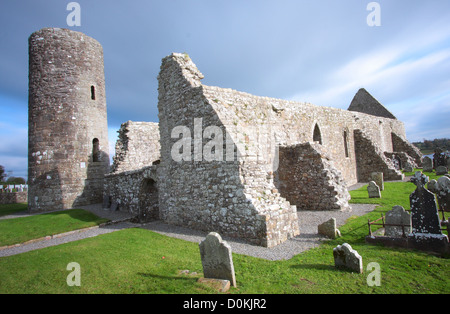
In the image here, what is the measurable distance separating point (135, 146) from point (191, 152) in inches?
367

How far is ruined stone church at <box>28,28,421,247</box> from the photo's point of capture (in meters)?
8.05

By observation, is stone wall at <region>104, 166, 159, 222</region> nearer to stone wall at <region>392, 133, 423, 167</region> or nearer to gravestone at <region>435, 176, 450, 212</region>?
gravestone at <region>435, 176, 450, 212</region>

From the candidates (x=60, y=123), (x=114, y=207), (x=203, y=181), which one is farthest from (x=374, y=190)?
(x=60, y=123)

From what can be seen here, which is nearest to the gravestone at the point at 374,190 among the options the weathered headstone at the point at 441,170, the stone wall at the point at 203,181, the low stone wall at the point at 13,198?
the stone wall at the point at 203,181

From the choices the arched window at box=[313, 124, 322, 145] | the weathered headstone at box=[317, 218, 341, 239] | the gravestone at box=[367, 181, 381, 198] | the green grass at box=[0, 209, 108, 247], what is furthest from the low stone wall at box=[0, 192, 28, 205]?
the gravestone at box=[367, 181, 381, 198]

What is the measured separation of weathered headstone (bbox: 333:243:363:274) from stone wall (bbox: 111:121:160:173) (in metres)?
13.6

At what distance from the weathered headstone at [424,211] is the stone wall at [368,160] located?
49.5ft

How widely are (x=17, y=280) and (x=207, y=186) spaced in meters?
5.36

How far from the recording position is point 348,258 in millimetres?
5090

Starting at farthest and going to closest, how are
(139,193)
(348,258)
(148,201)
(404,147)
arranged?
(404,147)
(148,201)
(139,193)
(348,258)

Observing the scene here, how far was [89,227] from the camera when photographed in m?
10.5

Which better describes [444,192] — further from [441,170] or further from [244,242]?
[441,170]
